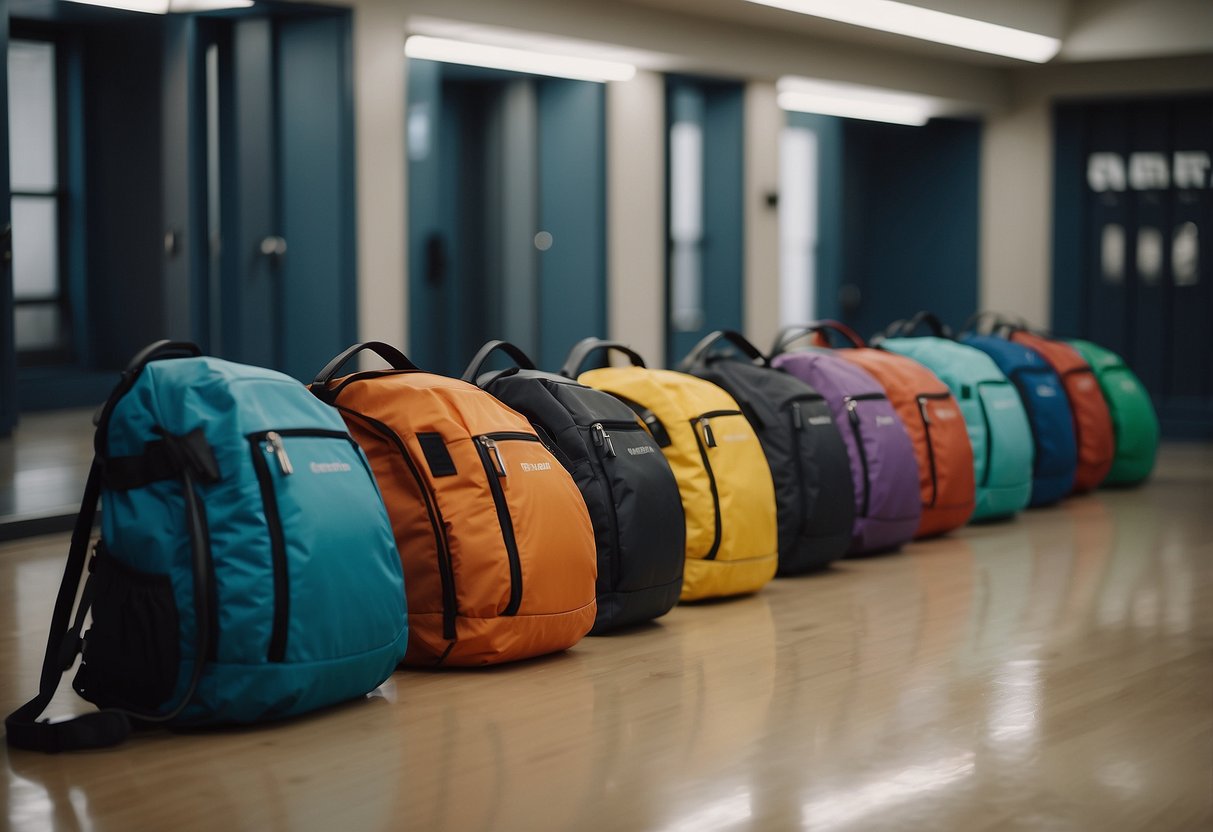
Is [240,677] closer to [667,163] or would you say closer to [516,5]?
[516,5]

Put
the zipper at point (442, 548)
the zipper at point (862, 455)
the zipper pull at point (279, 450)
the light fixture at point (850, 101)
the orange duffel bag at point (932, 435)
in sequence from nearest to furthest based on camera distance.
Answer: the zipper pull at point (279, 450)
the zipper at point (442, 548)
the zipper at point (862, 455)
the orange duffel bag at point (932, 435)
the light fixture at point (850, 101)

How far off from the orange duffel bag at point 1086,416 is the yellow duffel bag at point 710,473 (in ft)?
8.27

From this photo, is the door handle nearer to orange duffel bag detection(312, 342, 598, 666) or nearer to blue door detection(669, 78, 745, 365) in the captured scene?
blue door detection(669, 78, 745, 365)

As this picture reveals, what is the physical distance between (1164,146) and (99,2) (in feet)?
21.4

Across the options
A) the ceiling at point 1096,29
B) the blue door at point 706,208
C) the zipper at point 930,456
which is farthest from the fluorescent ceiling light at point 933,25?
the zipper at point 930,456

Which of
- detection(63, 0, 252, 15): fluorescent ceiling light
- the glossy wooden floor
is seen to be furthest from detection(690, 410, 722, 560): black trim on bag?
detection(63, 0, 252, 15): fluorescent ceiling light

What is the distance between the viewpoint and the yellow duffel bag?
389 cm

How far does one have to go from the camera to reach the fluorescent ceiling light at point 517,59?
256 inches

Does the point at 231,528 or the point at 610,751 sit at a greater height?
the point at 231,528

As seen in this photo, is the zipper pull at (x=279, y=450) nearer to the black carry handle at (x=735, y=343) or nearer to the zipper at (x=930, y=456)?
the black carry handle at (x=735, y=343)

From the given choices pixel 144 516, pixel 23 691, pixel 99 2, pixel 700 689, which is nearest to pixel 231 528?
pixel 144 516

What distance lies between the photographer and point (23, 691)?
3004 mm

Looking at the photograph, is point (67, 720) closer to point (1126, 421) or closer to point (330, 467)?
point (330, 467)

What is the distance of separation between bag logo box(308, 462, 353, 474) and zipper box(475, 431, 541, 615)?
38 cm
